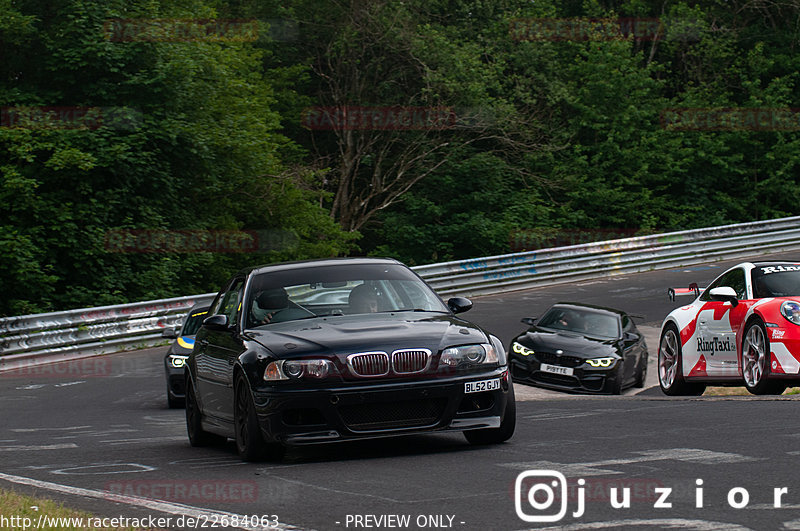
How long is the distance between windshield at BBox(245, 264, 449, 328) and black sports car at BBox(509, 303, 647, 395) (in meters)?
9.06

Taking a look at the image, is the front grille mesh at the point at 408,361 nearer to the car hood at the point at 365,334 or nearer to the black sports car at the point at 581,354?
the car hood at the point at 365,334

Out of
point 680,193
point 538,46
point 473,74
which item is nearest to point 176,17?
point 473,74

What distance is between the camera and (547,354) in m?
19.0

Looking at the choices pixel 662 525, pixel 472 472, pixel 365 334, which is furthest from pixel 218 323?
pixel 662 525

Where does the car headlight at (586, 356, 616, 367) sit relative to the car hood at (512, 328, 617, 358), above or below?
below

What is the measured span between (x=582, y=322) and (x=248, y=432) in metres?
12.0

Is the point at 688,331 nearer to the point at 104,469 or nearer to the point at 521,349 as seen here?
the point at 521,349

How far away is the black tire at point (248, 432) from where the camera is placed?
876 cm

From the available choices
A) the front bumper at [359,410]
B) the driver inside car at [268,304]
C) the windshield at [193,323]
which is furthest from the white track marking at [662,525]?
the windshield at [193,323]

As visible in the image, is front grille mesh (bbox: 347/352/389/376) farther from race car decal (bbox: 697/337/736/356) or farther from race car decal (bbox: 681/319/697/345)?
race car decal (bbox: 681/319/697/345)

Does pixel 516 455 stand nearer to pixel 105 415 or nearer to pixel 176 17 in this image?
pixel 105 415

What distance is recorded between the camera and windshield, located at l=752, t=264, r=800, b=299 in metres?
13.4

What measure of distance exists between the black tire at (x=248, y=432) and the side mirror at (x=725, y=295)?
643cm

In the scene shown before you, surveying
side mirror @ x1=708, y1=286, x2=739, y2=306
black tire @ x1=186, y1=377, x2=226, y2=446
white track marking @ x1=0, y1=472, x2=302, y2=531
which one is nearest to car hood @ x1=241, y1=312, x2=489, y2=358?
white track marking @ x1=0, y1=472, x2=302, y2=531
